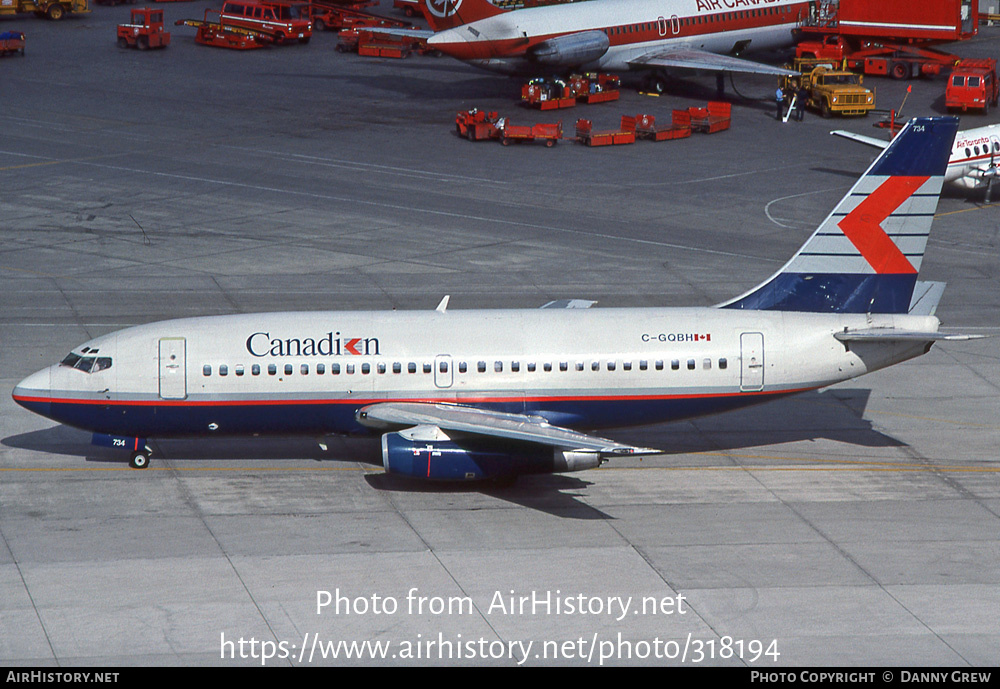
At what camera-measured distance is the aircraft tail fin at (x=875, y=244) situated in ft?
116

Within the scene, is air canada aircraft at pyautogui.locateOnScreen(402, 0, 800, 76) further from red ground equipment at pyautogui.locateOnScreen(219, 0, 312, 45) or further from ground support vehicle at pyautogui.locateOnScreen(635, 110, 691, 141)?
red ground equipment at pyautogui.locateOnScreen(219, 0, 312, 45)

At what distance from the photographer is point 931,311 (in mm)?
36031

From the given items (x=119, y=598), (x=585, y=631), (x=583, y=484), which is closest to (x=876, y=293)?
(x=583, y=484)

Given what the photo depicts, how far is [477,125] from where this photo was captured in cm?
7325

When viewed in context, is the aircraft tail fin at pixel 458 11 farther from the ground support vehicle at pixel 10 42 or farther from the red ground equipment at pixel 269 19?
the ground support vehicle at pixel 10 42

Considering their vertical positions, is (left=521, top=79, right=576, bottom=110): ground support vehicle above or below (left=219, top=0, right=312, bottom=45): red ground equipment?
below

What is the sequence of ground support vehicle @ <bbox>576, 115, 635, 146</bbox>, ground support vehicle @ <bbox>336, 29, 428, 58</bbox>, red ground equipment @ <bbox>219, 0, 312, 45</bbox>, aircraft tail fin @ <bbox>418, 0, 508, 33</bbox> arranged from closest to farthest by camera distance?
ground support vehicle @ <bbox>576, 115, 635, 146</bbox> < aircraft tail fin @ <bbox>418, 0, 508, 33</bbox> < ground support vehicle @ <bbox>336, 29, 428, 58</bbox> < red ground equipment @ <bbox>219, 0, 312, 45</bbox>

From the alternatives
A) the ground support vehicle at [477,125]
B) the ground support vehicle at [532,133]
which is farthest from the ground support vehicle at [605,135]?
the ground support vehicle at [477,125]

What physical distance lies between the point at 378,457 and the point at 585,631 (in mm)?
11328

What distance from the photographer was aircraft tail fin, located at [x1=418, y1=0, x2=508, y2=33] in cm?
7912

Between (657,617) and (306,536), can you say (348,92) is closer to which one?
(306,536)

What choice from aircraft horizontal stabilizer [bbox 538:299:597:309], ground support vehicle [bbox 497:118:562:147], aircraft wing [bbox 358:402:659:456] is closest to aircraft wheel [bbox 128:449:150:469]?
aircraft wing [bbox 358:402:659:456]

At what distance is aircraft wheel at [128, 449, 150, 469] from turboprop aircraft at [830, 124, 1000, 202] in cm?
4431

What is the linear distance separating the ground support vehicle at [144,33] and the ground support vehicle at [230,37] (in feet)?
9.29
